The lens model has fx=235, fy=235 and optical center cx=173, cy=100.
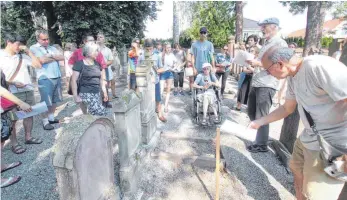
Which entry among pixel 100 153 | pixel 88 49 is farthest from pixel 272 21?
Result: pixel 100 153

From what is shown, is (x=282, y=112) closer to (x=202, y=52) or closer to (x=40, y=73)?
(x=202, y=52)

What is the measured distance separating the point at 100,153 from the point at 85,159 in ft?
0.96

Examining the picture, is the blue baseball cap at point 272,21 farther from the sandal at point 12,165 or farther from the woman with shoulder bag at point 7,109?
the sandal at point 12,165

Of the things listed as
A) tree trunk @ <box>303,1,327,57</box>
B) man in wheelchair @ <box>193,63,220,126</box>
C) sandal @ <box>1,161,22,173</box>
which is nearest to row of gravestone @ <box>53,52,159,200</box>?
sandal @ <box>1,161,22,173</box>

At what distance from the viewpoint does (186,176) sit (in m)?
3.38

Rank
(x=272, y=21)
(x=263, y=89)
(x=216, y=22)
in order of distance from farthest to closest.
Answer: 1. (x=216, y=22)
2. (x=263, y=89)
3. (x=272, y=21)

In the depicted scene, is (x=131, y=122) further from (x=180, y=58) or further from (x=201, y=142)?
(x=180, y=58)

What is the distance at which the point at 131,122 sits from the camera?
299 centimetres

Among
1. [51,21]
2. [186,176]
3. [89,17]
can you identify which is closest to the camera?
[186,176]

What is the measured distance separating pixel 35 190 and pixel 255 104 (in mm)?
3382

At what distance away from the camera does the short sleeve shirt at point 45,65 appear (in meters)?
4.27

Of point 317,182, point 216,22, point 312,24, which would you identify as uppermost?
point 216,22

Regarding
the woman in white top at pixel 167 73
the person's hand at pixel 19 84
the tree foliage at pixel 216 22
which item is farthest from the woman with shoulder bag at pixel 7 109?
the tree foliage at pixel 216 22

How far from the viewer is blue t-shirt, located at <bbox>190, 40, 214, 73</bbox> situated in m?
5.76
